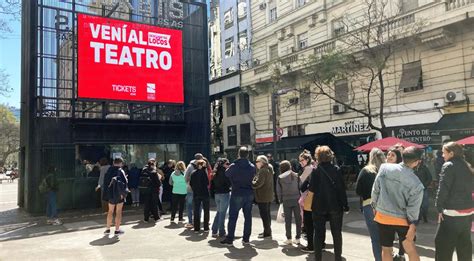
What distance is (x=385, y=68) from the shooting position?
1847 cm

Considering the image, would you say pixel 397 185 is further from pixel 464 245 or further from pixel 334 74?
pixel 334 74

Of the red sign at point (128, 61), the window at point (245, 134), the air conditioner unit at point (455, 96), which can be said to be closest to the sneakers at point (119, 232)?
the red sign at point (128, 61)

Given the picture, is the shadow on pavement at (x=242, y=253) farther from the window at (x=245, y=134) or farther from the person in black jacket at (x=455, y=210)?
the window at (x=245, y=134)

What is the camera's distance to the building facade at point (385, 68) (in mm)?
17775

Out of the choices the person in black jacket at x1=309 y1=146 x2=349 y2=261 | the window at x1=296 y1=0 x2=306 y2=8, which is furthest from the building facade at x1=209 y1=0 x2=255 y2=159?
the person in black jacket at x1=309 y1=146 x2=349 y2=261

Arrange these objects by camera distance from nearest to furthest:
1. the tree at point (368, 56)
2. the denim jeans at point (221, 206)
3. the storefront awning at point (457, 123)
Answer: the denim jeans at point (221, 206), the tree at point (368, 56), the storefront awning at point (457, 123)

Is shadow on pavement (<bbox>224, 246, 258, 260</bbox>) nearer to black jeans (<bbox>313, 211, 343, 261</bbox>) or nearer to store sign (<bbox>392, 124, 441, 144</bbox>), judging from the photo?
black jeans (<bbox>313, 211, 343, 261</bbox>)

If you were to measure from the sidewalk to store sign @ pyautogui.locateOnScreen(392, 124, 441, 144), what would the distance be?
9.07m

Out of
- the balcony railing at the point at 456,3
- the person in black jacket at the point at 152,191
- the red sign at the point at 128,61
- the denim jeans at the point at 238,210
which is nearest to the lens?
the denim jeans at the point at 238,210

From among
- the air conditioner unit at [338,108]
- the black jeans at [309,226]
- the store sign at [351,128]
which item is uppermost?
the air conditioner unit at [338,108]

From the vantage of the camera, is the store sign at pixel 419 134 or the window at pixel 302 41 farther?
the window at pixel 302 41

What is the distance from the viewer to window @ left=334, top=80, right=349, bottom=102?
76.5ft

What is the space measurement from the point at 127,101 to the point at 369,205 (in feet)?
37.4

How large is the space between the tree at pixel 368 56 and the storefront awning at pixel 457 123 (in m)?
2.26
